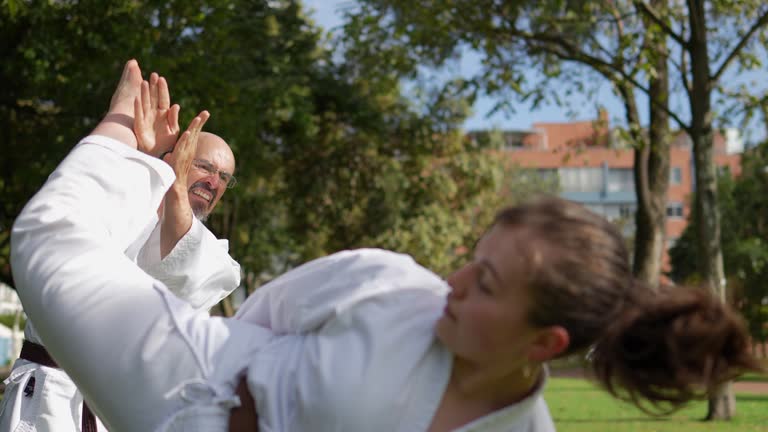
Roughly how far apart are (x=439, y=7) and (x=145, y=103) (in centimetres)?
1443

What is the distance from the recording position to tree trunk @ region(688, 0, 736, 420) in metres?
14.6

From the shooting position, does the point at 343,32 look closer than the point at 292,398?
No

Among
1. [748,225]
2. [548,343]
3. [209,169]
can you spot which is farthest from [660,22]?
[748,225]

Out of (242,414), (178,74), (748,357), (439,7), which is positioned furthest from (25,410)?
(439,7)

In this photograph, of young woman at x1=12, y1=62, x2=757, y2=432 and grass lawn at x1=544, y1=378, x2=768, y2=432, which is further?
grass lawn at x1=544, y1=378, x2=768, y2=432

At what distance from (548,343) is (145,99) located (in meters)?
1.25

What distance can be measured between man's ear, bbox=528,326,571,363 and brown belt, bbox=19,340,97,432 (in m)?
2.64

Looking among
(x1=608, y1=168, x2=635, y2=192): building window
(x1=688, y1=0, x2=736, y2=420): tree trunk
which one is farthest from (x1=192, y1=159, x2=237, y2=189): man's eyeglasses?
(x1=608, y1=168, x2=635, y2=192): building window

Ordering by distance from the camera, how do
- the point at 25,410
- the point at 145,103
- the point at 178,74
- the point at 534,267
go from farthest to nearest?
the point at 178,74 < the point at 25,410 < the point at 145,103 < the point at 534,267

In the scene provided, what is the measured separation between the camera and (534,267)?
1.82m

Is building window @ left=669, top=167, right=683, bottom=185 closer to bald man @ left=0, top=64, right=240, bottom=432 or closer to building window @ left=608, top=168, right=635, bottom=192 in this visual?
building window @ left=608, top=168, right=635, bottom=192

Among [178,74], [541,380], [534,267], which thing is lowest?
[541,380]

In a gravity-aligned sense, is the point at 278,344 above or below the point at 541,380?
above

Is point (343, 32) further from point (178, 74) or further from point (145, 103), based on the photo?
point (145, 103)
